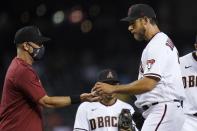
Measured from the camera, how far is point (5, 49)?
1593cm

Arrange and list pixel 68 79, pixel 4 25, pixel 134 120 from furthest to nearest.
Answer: pixel 4 25 → pixel 68 79 → pixel 134 120

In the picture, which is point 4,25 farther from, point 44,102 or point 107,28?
point 44,102

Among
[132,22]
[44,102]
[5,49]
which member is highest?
[132,22]

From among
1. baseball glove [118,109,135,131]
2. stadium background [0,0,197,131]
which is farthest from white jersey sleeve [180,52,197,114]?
stadium background [0,0,197,131]

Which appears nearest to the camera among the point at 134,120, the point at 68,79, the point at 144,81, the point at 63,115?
the point at 144,81

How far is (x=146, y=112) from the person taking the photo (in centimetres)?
629

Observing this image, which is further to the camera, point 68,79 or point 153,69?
point 68,79

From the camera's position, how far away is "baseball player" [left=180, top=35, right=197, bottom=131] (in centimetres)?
744

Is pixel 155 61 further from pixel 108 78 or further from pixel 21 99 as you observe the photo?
pixel 108 78

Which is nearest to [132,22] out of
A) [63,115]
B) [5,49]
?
[63,115]

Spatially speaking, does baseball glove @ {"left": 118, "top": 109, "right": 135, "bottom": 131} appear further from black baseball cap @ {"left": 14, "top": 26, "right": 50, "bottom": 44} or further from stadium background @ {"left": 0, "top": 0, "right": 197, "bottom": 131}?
stadium background @ {"left": 0, "top": 0, "right": 197, "bottom": 131}

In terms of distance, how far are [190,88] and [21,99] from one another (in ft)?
7.12

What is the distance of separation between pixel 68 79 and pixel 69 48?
1.69 metres

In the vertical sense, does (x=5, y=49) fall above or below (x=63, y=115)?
above
